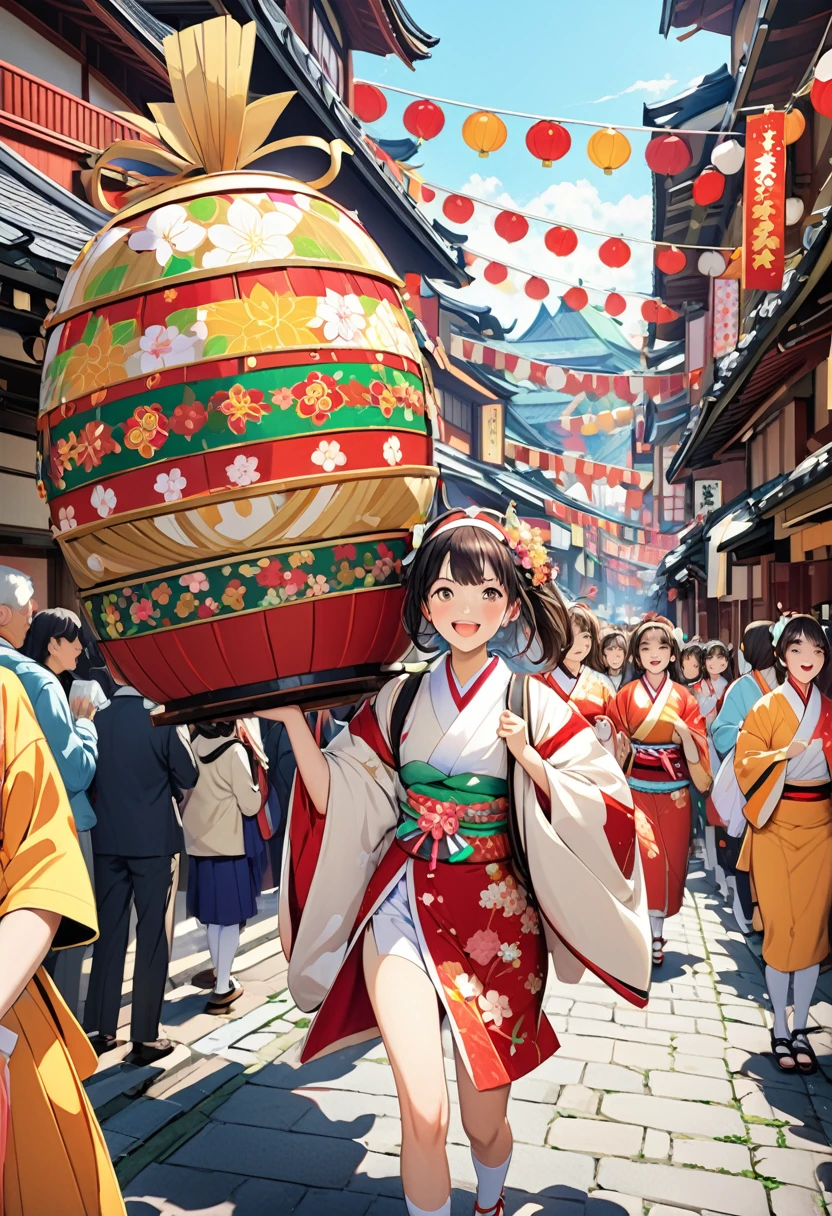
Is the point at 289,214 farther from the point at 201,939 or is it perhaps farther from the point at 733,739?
the point at 201,939

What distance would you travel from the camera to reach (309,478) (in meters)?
2.39

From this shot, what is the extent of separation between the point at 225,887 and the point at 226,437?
3.59m

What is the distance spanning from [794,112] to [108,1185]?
40.7ft

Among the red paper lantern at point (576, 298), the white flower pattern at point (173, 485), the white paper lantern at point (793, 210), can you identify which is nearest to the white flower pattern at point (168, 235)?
the white flower pattern at point (173, 485)

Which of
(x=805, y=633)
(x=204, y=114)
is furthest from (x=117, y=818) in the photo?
(x=805, y=633)

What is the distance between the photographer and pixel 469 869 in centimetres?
299

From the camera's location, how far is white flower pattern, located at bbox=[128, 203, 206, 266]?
2.47 meters

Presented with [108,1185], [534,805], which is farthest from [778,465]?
[108,1185]

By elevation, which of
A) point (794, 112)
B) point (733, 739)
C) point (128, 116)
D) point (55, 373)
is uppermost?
point (794, 112)

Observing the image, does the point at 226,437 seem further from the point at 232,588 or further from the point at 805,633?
the point at 805,633

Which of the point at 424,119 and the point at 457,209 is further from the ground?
the point at 424,119

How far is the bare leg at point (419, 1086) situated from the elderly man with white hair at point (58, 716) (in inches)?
67.2

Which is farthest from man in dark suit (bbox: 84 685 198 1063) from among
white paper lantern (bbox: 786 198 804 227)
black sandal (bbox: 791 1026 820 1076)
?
white paper lantern (bbox: 786 198 804 227)

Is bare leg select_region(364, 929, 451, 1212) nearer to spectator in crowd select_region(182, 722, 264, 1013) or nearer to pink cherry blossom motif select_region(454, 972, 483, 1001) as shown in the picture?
pink cherry blossom motif select_region(454, 972, 483, 1001)
